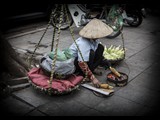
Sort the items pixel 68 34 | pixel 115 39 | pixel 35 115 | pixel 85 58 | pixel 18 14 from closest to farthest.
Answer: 1. pixel 35 115
2. pixel 85 58
3. pixel 18 14
4. pixel 115 39
5. pixel 68 34

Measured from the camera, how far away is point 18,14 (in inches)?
281

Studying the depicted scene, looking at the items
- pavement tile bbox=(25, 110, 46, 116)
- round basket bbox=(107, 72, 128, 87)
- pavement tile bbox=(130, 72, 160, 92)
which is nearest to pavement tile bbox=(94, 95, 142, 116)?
round basket bbox=(107, 72, 128, 87)

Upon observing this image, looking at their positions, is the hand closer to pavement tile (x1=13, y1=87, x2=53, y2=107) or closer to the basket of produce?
pavement tile (x1=13, y1=87, x2=53, y2=107)

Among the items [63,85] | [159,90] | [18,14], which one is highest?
[18,14]

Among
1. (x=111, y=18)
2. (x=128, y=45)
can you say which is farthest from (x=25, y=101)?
(x=111, y=18)

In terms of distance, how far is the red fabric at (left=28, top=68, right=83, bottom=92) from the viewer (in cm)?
418

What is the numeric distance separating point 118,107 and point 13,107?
1.83 meters

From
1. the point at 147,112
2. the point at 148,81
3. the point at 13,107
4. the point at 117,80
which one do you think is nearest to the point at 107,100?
the point at 117,80

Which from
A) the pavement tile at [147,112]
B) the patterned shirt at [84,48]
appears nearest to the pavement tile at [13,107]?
the patterned shirt at [84,48]

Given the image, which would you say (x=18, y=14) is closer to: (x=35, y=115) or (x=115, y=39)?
(x=115, y=39)

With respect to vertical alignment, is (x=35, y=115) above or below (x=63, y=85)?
below

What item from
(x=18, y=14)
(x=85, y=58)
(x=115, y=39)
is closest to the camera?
(x=85, y=58)

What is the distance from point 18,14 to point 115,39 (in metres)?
3.28

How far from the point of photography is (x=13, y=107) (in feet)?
13.3
